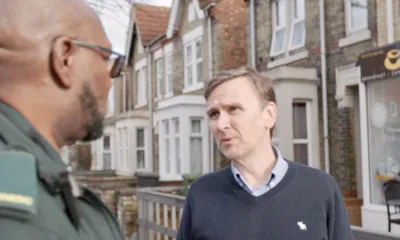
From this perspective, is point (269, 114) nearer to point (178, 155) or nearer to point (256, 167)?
point (256, 167)

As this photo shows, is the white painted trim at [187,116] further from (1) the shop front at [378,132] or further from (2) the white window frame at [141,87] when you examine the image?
(1) the shop front at [378,132]

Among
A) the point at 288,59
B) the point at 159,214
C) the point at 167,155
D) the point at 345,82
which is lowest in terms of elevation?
the point at 159,214

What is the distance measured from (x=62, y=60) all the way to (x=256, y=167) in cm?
135

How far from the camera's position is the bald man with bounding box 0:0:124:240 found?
3.15 feet

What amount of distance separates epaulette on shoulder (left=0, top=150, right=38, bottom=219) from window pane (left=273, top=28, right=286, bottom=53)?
11315mm

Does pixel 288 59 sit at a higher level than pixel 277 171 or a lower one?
higher

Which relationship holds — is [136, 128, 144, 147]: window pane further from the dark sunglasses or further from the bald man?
the bald man

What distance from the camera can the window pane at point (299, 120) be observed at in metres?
10.9

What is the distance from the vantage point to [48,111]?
3.81 ft

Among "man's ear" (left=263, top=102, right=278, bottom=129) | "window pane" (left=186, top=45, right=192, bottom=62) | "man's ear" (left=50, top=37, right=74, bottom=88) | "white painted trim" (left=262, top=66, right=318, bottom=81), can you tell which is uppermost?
"window pane" (left=186, top=45, right=192, bottom=62)

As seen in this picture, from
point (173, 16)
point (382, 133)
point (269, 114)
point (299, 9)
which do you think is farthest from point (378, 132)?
point (173, 16)

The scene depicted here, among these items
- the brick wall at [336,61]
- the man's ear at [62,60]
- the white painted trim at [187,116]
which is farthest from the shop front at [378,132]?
the white painted trim at [187,116]

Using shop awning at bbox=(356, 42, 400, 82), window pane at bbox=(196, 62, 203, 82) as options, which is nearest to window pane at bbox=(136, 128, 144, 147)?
window pane at bbox=(196, 62, 203, 82)

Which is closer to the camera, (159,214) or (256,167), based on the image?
(256,167)
